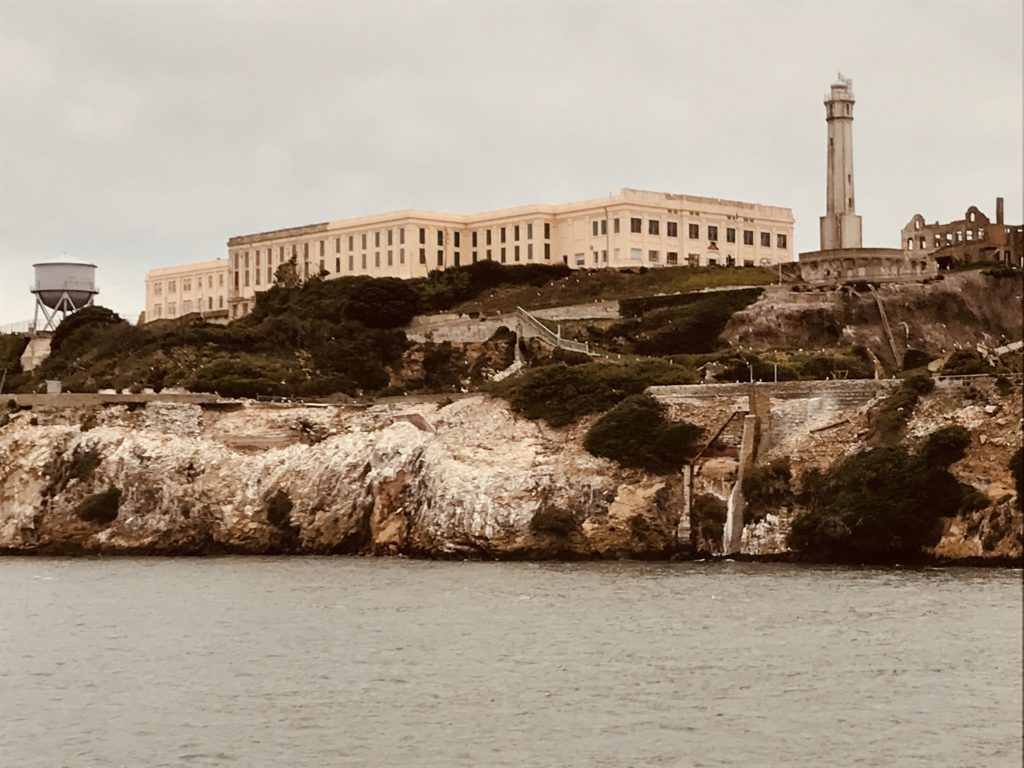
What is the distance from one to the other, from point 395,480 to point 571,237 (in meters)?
56.5

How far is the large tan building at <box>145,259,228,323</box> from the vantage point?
176500 millimetres

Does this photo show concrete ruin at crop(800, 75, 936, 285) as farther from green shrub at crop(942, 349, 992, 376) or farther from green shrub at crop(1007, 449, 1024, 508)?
green shrub at crop(1007, 449, 1024, 508)

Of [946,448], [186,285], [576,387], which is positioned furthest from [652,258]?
[946,448]

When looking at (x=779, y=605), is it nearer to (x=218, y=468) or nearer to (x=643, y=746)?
(x=643, y=746)

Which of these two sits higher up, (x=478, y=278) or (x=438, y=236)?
(x=438, y=236)

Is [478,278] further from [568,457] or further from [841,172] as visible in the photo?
[568,457]

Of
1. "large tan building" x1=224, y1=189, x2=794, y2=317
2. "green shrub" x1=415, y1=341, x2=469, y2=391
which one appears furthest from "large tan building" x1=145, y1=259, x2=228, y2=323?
"green shrub" x1=415, y1=341, x2=469, y2=391

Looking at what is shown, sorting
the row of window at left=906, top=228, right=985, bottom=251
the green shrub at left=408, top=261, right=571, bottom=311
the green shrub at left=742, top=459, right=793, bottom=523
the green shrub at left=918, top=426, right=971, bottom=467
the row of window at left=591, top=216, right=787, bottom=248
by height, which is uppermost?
the row of window at left=906, top=228, right=985, bottom=251

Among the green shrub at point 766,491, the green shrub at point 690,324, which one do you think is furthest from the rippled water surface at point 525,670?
the green shrub at point 690,324

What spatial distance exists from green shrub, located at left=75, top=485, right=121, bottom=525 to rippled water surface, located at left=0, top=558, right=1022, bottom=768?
746 inches

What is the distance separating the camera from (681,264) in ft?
484

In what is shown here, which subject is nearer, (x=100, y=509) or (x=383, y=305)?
(x=100, y=509)

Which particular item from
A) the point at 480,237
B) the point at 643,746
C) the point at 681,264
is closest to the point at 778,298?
the point at 681,264

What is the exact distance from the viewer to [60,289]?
157625 millimetres
